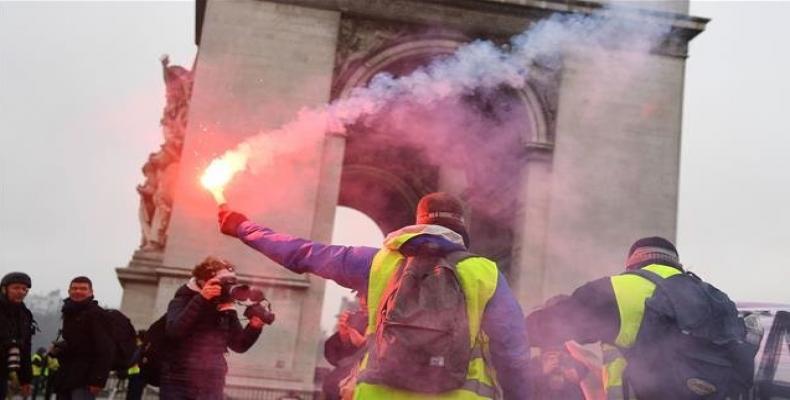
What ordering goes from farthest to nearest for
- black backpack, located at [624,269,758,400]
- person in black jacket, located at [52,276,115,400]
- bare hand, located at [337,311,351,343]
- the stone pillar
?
the stone pillar, bare hand, located at [337,311,351,343], person in black jacket, located at [52,276,115,400], black backpack, located at [624,269,758,400]

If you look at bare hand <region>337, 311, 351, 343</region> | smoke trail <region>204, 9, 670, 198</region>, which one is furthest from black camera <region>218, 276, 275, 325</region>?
smoke trail <region>204, 9, 670, 198</region>

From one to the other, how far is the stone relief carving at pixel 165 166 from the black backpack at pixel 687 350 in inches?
439

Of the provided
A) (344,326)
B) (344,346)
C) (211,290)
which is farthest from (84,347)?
(344,346)

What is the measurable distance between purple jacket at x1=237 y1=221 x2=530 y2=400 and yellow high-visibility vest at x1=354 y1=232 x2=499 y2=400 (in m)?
0.03

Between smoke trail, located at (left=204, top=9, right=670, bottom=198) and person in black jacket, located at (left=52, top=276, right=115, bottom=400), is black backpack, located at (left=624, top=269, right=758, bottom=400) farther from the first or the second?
smoke trail, located at (left=204, top=9, right=670, bottom=198)

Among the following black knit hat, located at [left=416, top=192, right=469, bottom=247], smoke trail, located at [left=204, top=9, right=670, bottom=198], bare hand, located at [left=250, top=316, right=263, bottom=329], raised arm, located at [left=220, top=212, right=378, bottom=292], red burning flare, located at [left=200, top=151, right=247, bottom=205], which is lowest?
bare hand, located at [left=250, top=316, right=263, bottom=329]

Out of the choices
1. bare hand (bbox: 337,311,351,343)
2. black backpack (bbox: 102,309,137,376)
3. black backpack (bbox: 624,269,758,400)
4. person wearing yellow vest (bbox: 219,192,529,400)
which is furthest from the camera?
bare hand (bbox: 337,311,351,343)

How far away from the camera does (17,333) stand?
607 cm

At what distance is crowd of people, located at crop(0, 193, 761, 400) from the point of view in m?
2.58

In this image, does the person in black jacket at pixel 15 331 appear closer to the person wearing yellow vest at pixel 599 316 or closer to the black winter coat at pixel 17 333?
the black winter coat at pixel 17 333

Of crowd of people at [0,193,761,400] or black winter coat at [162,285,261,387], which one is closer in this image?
crowd of people at [0,193,761,400]

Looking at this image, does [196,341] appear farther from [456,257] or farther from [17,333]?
[456,257]

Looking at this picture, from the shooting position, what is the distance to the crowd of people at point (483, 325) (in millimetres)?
2580

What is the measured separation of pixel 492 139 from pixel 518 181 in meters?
1.31
